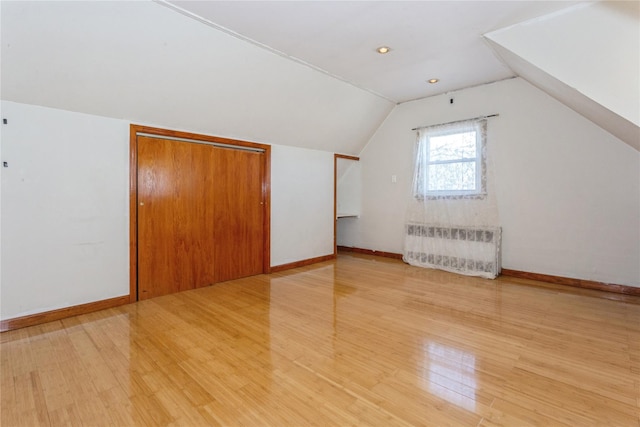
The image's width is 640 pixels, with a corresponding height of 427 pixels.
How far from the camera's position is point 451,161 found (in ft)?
15.2

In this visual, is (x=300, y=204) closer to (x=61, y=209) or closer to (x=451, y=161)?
(x=451, y=161)

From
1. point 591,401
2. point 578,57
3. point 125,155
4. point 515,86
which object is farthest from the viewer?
point 515,86

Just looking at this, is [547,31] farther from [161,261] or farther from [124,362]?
[161,261]

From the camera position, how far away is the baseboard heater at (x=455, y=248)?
168 inches

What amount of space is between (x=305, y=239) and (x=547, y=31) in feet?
12.6

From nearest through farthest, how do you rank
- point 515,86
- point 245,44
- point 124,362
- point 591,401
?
1. point 591,401
2. point 124,362
3. point 245,44
4. point 515,86

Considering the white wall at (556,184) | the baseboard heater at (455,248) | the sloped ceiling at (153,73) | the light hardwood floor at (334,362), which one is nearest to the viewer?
the light hardwood floor at (334,362)

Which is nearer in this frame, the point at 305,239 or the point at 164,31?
the point at 164,31

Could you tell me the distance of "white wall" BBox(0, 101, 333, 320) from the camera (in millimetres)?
2598

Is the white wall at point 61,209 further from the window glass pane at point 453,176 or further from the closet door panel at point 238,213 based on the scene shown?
the window glass pane at point 453,176

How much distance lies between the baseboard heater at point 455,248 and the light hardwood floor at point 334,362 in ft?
2.95

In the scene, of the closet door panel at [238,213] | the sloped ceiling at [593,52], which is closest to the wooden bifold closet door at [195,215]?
the closet door panel at [238,213]

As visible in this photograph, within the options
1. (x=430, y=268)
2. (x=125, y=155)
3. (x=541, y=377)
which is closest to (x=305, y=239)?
(x=430, y=268)

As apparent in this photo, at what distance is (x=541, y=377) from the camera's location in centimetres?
189
